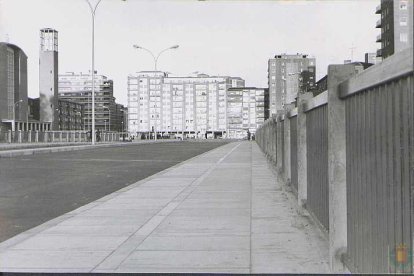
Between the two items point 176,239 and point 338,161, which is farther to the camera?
point 176,239

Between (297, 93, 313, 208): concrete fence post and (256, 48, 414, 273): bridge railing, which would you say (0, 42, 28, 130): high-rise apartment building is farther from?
(256, 48, 414, 273): bridge railing

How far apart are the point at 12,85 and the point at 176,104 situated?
6984cm

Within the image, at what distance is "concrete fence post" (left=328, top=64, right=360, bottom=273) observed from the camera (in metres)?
4.57

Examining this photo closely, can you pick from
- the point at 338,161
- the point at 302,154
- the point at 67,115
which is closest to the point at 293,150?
the point at 302,154

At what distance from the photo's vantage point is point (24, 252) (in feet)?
18.8

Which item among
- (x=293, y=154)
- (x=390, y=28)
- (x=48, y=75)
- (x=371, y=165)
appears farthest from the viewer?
(x=48, y=75)

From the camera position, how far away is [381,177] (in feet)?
11.3

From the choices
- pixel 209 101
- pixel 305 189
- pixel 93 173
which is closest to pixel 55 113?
pixel 209 101

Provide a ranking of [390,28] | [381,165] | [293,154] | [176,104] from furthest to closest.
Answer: [176,104] < [390,28] < [293,154] < [381,165]

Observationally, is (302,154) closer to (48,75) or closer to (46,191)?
(46,191)

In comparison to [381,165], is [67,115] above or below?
above

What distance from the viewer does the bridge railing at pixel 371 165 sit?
2949 mm

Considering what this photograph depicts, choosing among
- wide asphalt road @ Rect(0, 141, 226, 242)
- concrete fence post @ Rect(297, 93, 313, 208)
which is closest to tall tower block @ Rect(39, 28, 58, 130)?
wide asphalt road @ Rect(0, 141, 226, 242)

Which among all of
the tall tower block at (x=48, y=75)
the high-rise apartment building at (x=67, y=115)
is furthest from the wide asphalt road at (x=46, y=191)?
the high-rise apartment building at (x=67, y=115)
